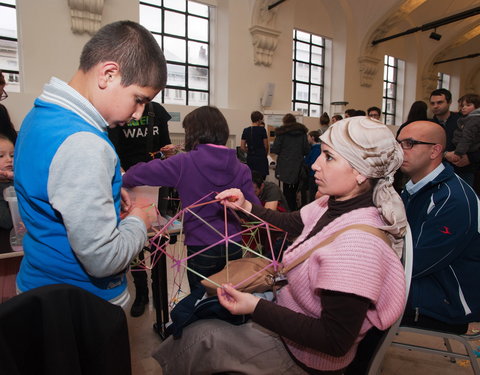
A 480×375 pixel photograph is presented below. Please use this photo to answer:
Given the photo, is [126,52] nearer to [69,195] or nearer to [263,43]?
[69,195]

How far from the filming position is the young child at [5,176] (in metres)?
1.67

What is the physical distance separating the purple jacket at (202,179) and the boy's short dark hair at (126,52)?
862 mm

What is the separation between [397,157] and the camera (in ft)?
3.16

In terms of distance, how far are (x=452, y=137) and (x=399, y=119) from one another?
8.83 meters

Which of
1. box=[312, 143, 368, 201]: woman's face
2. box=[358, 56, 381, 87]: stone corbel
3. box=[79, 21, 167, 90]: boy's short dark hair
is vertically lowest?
box=[312, 143, 368, 201]: woman's face

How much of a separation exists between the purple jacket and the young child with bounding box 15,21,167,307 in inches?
30.9

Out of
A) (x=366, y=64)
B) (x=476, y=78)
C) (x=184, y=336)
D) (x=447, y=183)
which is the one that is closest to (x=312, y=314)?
(x=184, y=336)

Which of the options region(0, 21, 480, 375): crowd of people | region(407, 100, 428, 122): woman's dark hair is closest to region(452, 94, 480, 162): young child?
region(407, 100, 428, 122): woman's dark hair

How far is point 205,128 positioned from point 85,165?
1115mm

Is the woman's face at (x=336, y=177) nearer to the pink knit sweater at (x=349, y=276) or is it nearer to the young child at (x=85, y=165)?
the pink knit sweater at (x=349, y=276)

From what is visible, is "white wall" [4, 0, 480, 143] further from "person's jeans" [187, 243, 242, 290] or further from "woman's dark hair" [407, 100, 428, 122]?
"person's jeans" [187, 243, 242, 290]

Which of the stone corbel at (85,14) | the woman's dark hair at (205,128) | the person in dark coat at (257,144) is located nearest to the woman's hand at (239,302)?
the woman's dark hair at (205,128)

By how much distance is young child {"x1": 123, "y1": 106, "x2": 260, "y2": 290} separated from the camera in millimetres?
1718

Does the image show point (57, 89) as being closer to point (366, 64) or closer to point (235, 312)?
point (235, 312)
